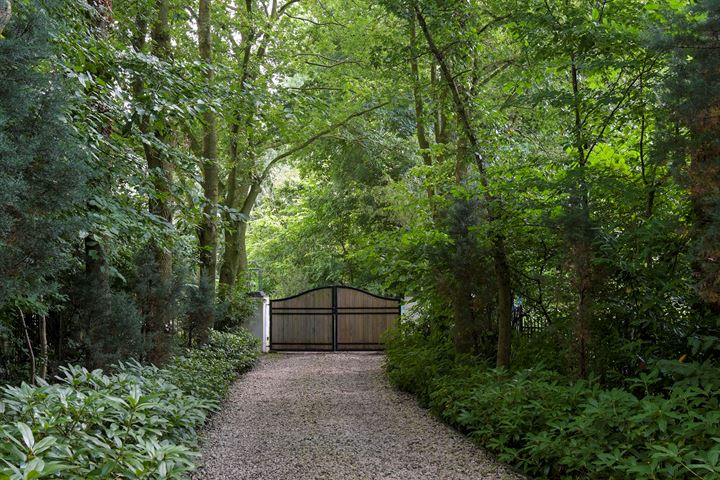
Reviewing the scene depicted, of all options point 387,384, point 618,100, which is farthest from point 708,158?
point 387,384

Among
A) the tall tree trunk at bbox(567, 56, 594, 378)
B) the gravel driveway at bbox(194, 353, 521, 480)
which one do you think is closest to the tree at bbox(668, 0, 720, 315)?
the tall tree trunk at bbox(567, 56, 594, 378)

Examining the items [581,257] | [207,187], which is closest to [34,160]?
[581,257]

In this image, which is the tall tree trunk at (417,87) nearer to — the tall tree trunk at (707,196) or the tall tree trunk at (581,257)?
the tall tree trunk at (581,257)

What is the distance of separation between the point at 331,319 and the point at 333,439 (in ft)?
29.5

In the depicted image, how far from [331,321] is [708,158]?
11207 mm

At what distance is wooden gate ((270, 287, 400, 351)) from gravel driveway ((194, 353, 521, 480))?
5482 millimetres

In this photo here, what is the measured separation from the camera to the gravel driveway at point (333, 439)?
14.2 ft

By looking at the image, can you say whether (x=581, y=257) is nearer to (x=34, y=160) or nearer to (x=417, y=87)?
(x=417, y=87)

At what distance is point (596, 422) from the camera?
3662 mm

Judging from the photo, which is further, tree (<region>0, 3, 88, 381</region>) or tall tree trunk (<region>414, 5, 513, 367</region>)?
tall tree trunk (<region>414, 5, 513, 367</region>)

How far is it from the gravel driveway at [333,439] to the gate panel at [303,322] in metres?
5.62

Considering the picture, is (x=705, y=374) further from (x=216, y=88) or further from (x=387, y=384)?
(x=387, y=384)

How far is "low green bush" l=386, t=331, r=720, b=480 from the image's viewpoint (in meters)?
3.06

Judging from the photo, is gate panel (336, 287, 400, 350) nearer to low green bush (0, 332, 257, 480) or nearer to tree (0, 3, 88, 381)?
low green bush (0, 332, 257, 480)
